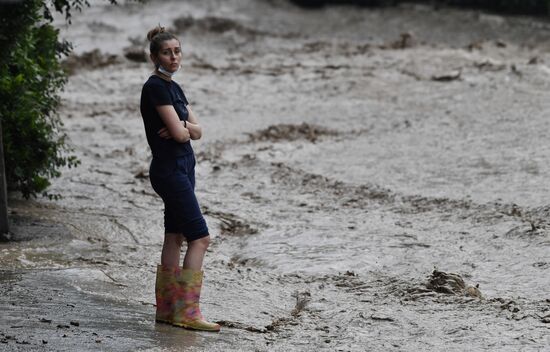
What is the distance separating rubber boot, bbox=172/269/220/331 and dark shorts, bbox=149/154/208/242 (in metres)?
0.21

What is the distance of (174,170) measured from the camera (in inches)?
239

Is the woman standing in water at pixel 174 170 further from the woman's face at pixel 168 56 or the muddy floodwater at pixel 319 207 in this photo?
the muddy floodwater at pixel 319 207

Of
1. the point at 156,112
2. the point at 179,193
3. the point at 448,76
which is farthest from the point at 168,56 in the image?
the point at 448,76

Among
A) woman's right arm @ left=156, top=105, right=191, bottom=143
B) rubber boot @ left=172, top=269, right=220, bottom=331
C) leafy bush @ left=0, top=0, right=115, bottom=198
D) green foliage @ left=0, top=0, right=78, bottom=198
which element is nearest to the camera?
woman's right arm @ left=156, top=105, right=191, bottom=143

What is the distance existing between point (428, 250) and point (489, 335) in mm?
2365

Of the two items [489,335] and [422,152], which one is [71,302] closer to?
[489,335]

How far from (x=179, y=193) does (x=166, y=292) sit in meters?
0.60

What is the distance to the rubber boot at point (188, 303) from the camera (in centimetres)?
613

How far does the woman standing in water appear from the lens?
19.8ft

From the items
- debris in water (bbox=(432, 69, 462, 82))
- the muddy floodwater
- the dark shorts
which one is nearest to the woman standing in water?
the dark shorts

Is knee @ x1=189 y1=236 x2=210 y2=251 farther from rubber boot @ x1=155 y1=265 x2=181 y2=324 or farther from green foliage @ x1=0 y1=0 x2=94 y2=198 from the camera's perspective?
green foliage @ x1=0 y1=0 x2=94 y2=198

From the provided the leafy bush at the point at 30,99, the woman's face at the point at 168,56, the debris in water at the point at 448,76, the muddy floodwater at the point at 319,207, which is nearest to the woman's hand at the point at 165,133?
the woman's face at the point at 168,56

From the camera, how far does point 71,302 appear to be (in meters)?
6.47

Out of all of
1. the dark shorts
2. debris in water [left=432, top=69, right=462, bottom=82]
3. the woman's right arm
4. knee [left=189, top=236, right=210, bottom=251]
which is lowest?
knee [left=189, top=236, right=210, bottom=251]
